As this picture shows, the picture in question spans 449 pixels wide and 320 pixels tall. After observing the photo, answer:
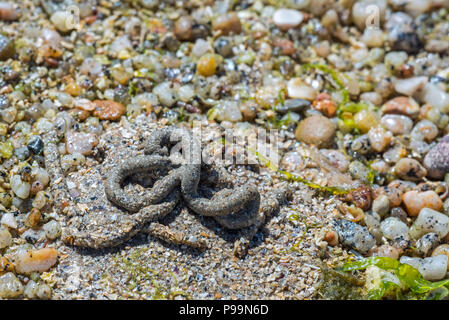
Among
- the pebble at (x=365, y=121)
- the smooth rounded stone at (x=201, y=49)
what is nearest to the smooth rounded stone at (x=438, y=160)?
the pebble at (x=365, y=121)

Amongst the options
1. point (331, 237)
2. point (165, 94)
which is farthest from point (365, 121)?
point (165, 94)

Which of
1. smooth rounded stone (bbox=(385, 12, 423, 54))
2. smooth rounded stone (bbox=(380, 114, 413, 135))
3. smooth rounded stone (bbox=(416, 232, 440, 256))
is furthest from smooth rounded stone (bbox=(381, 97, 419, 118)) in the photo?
smooth rounded stone (bbox=(416, 232, 440, 256))

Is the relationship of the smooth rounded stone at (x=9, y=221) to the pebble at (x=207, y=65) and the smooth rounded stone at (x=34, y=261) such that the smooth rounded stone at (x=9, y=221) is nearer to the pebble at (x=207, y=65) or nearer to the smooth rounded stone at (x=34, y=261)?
the smooth rounded stone at (x=34, y=261)

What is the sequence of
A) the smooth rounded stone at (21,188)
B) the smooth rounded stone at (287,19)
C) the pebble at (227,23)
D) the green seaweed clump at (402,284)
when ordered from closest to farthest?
the green seaweed clump at (402,284), the smooth rounded stone at (21,188), the pebble at (227,23), the smooth rounded stone at (287,19)

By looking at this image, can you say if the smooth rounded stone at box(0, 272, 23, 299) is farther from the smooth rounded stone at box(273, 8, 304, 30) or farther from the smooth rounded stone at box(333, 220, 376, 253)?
the smooth rounded stone at box(273, 8, 304, 30)

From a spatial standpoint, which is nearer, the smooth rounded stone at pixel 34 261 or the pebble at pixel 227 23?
the smooth rounded stone at pixel 34 261

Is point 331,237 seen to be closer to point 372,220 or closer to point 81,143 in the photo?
point 372,220

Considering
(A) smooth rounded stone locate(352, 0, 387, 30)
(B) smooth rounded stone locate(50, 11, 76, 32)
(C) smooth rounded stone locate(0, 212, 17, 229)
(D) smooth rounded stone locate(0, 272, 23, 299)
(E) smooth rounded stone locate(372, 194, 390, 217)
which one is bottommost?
(E) smooth rounded stone locate(372, 194, 390, 217)
